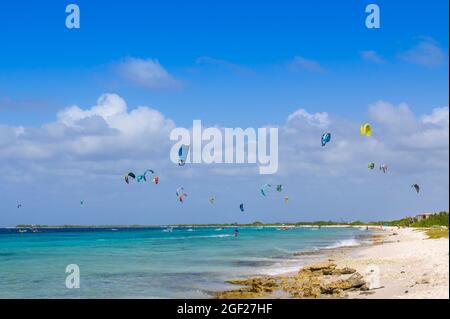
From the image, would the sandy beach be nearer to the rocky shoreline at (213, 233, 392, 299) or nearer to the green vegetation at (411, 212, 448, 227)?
the rocky shoreline at (213, 233, 392, 299)

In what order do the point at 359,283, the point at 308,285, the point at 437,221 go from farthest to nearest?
the point at 437,221, the point at 308,285, the point at 359,283

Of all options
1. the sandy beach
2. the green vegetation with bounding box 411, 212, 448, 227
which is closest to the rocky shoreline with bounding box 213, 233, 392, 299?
the sandy beach

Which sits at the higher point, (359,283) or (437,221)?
(359,283)

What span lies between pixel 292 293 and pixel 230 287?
176 inches

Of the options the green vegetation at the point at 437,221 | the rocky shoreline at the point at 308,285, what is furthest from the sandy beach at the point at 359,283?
the green vegetation at the point at 437,221

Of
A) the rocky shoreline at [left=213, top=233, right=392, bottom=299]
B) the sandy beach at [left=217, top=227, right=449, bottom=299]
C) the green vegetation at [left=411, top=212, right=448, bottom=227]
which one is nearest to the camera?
the sandy beach at [left=217, top=227, right=449, bottom=299]

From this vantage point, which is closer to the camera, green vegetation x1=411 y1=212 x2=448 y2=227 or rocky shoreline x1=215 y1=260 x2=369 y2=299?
rocky shoreline x1=215 y1=260 x2=369 y2=299

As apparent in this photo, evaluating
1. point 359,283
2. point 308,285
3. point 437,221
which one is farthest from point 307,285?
point 437,221

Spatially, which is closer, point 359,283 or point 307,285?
point 359,283

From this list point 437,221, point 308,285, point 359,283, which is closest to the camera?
point 359,283

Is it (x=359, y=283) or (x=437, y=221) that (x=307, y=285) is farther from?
(x=437, y=221)

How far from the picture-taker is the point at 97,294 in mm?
25797

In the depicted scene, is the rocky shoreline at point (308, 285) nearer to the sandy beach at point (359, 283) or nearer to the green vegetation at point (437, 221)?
the sandy beach at point (359, 283)
